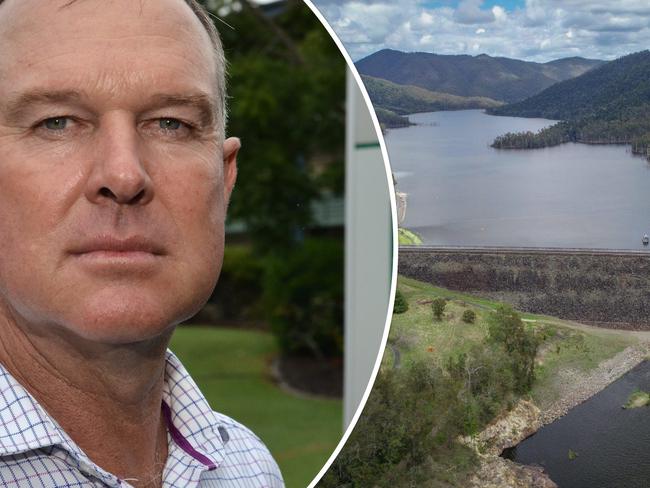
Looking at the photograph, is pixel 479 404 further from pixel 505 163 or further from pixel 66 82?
pixel 66 82

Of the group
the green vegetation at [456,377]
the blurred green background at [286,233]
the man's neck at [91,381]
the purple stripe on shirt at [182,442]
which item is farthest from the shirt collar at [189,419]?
the blurred green background at [286,233]

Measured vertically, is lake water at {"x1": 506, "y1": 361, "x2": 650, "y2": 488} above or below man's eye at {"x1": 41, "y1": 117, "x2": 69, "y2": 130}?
below

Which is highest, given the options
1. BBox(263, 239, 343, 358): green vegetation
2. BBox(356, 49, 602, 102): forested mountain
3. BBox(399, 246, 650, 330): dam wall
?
BBox(356, 49, 602, 102): forested mountain

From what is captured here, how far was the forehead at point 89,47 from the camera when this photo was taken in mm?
1007

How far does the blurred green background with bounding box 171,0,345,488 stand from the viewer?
22.8 ft

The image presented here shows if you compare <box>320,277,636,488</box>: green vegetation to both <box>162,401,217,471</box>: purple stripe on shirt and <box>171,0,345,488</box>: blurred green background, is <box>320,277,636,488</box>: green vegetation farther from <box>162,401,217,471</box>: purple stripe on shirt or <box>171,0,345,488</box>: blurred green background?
<box>171,0,345,488</box>: blurred green background

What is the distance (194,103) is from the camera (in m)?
1.10

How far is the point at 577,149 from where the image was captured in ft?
4.49

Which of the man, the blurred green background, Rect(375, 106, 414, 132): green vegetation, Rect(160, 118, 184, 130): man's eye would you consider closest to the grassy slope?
Rect(375, 106, 414, 132): green vegetation

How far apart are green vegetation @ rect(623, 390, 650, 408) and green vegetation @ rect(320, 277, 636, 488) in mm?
71

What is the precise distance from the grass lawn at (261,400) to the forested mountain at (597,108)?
509cm

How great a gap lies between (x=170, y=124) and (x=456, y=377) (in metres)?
0.57

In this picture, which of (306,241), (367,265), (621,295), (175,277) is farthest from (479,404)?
(306,241)

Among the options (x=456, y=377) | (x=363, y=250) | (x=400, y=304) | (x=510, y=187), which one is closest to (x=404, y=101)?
(x=510, y=187)
